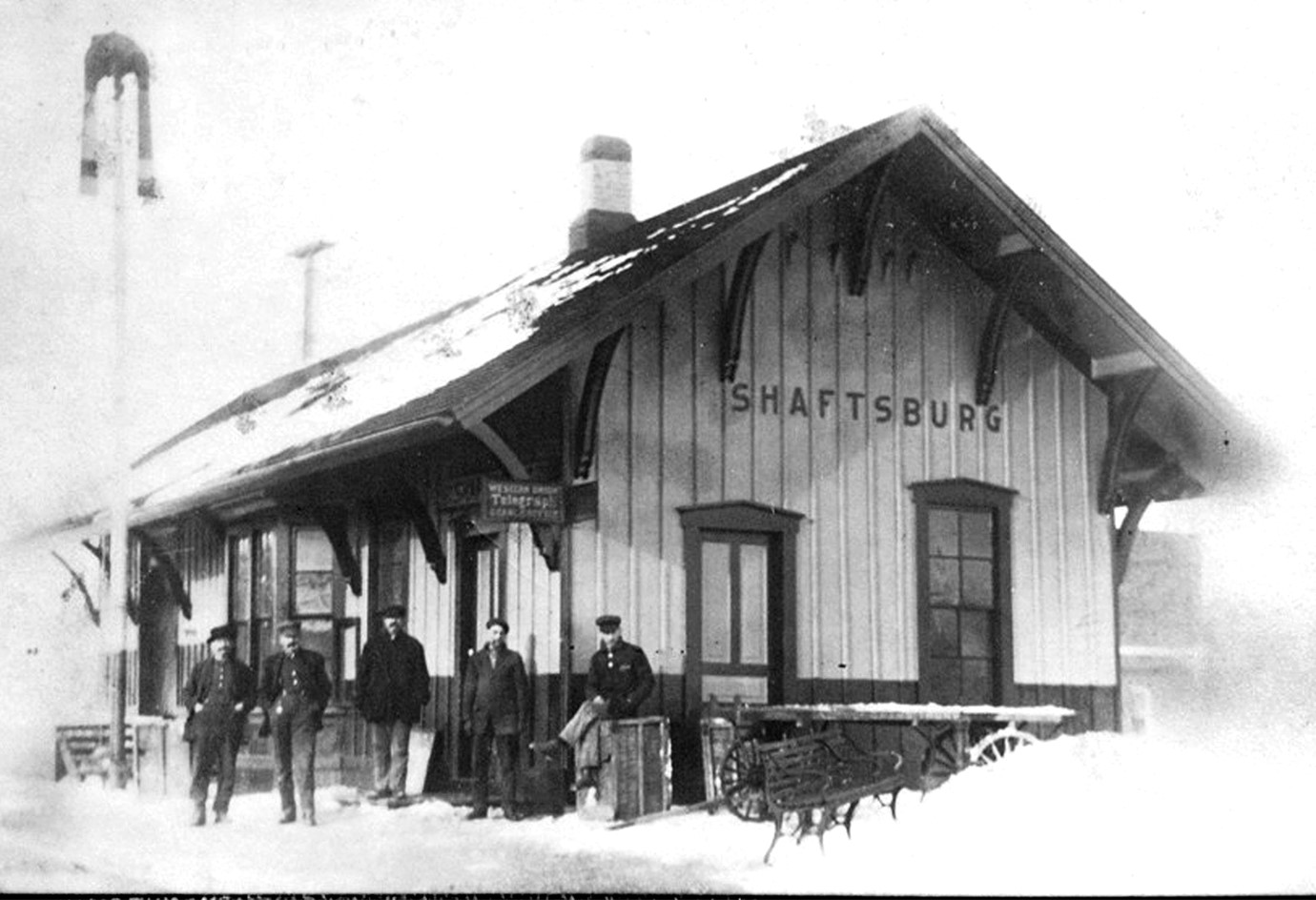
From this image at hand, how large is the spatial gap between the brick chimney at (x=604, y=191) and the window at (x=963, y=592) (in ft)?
13.7

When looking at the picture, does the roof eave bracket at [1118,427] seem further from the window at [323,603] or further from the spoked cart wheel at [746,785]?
the window at [323,603]

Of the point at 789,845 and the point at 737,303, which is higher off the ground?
the point at 737,303

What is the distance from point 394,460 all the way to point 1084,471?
5.80m

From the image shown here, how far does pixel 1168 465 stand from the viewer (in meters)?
17.7

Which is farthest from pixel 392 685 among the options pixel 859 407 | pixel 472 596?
pixel 859 407

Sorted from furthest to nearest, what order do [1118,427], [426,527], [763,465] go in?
[1118,427] → [426,527] → [763,465]

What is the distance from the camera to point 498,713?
599 inches

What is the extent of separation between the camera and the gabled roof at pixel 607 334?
14.7 m

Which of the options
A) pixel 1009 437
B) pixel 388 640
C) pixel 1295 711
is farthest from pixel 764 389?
pixel 1295 711

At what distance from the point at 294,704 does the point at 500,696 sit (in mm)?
1499

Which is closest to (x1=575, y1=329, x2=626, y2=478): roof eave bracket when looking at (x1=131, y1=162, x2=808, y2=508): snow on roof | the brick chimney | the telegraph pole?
(x1=131, y1=162, x2=808, y2=508): snow on roof

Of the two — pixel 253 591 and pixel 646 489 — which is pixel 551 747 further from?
pixel 253 591

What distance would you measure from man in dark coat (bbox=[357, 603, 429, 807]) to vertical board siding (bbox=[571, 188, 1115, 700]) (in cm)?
156

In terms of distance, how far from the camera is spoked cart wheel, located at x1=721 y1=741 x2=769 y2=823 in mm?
13836
